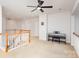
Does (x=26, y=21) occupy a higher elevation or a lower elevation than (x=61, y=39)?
higher

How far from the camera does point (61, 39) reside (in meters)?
7.81

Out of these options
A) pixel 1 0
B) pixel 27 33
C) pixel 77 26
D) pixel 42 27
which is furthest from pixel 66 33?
pixel 1 0

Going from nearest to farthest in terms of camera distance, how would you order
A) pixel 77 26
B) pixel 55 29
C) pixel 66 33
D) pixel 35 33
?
pixel 77 26
pixel 66 33
pixel 55 29
pixel 35 33

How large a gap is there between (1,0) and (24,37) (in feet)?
10.1

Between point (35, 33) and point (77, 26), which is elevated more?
point (77, 26)

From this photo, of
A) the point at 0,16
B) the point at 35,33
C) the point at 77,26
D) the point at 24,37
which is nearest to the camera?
the point at 0,16

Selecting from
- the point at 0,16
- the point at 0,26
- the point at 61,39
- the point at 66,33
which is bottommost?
the point at 61,39

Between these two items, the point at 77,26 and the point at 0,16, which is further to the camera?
the point at 77,26

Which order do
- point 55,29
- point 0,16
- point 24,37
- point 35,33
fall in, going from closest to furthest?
point 0,16, point 24,37, point 55,29, point 35,33

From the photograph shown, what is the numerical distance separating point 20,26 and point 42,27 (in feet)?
13.4

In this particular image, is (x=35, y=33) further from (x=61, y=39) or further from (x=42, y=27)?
(x=61, y=39)

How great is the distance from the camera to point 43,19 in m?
8.52

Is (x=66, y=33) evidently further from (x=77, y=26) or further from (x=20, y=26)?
(x=20, y=26)

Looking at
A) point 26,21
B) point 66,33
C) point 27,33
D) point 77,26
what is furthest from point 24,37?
point 26,21
